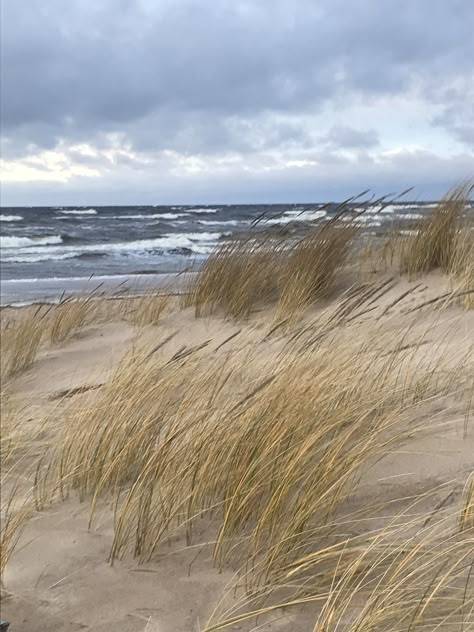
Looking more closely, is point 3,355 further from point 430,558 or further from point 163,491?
point 430,558

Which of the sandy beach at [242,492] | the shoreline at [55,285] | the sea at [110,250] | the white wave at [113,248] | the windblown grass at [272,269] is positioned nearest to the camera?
the sandy beach at [242,492]

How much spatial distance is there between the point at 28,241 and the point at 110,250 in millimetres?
4845

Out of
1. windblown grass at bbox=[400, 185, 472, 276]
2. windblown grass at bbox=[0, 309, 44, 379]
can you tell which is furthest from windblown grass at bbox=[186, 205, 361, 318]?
windblown grass at bbox=[0, 309, 44, 379]

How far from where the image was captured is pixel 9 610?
1.72 m

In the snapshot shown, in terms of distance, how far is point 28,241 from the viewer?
23156 mm

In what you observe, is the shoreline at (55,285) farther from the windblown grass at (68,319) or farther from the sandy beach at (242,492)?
the sandy beach at (242,492)

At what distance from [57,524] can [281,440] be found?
0.81m

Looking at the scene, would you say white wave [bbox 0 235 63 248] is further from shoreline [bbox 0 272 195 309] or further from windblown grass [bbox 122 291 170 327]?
windblown grass [bbox 122 291 170 327]

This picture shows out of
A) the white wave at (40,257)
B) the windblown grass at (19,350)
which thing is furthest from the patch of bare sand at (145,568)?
the white wave at (40,257)

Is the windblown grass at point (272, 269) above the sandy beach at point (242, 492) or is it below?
above

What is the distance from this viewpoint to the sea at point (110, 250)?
6301 mm

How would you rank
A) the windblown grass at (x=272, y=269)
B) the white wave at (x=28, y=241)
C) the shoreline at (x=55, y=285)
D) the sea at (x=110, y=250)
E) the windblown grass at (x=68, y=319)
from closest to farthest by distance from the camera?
the windblown grass at (x=272, y=269) < the windblown grass at (x=68, y=319) < the sea at (x=110, y=250) < the shoreline at (x=55, y=285) < the white wave at (x=28, y=241)

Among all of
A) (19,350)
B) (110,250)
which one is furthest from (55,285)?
(110,250)

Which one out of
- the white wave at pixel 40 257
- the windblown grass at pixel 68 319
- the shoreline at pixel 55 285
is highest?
the windblown grass at pixel 68 319
